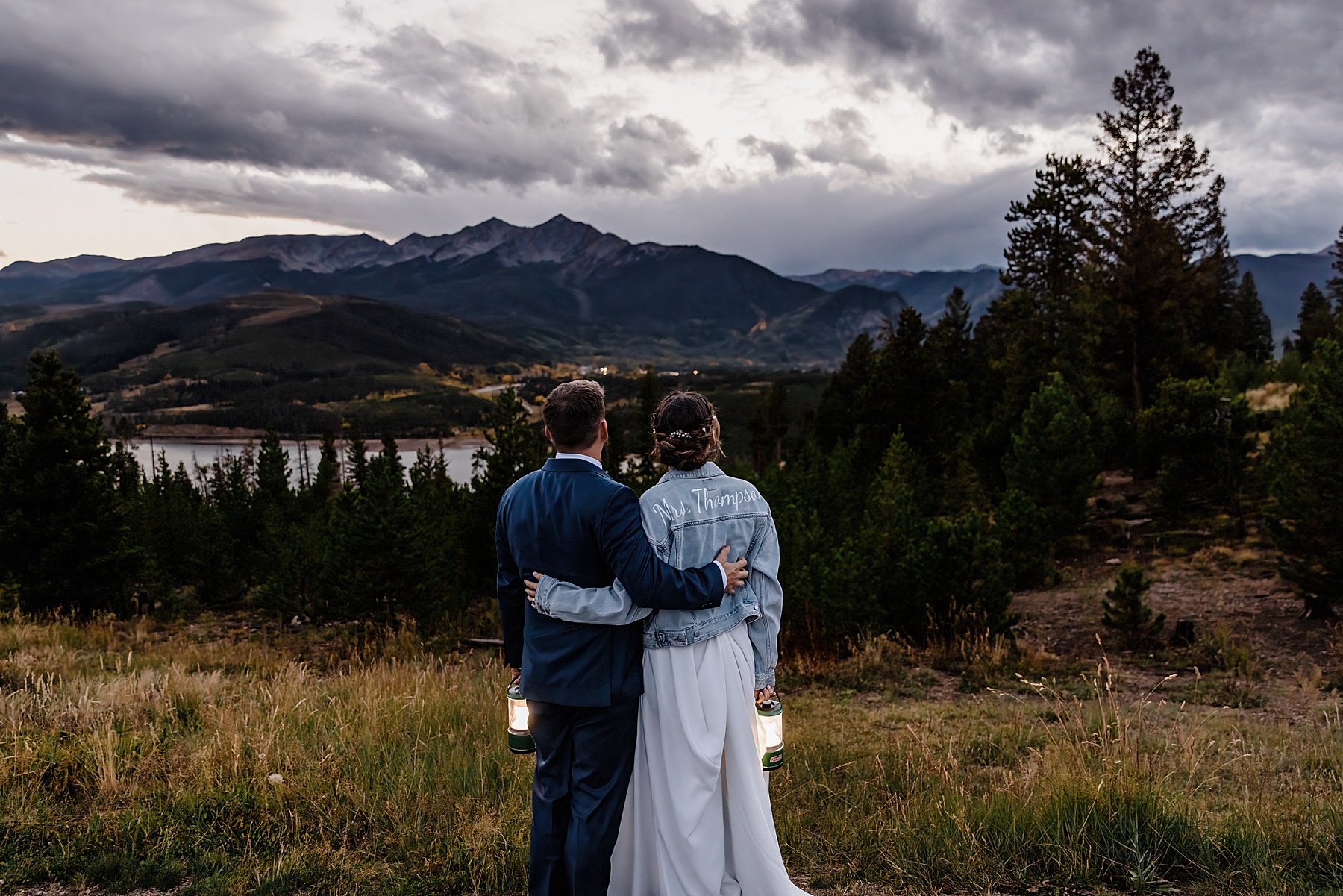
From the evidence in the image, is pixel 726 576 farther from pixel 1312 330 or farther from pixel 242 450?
pixel 242 450

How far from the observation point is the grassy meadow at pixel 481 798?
3.71 metres

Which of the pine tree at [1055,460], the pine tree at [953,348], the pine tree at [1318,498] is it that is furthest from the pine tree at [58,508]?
the pine tree at [953,348]

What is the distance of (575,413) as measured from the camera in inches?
123

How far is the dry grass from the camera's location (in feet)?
12.2

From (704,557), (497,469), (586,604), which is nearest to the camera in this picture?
(586,604)

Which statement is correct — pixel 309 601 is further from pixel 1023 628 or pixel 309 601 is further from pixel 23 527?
pixel 1023 628

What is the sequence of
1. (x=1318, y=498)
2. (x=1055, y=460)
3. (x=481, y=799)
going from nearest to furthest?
(x=481, y=799) < (x=1318, y=498) < (x=1055, y=460)

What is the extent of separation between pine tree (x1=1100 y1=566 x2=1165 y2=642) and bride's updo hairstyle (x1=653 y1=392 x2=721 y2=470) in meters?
9.70

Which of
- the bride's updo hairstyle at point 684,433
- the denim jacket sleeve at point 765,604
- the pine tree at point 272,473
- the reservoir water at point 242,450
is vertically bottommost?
the reservoir water at point 242,450

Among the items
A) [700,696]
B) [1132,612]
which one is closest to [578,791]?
[700,696]

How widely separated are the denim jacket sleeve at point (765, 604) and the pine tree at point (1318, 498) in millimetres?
10881

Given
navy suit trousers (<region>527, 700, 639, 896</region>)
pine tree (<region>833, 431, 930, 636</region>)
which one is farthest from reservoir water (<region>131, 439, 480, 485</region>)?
navy suit trousers (<region>527, 700, 639, 896</region>)

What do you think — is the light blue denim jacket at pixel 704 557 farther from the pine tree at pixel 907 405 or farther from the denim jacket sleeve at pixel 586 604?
the pine tree at pixel 907 405

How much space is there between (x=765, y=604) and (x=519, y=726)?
119 cm
